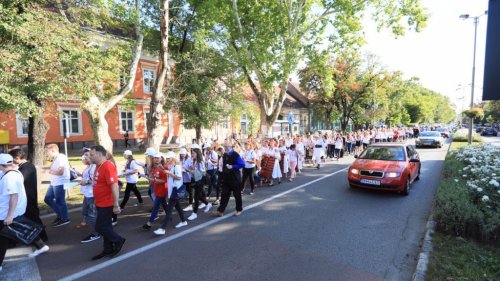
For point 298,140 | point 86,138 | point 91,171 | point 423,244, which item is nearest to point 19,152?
point 91,171

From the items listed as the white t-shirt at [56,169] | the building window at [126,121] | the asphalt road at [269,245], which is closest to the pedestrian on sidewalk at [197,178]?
the asphalt road at [269,245]

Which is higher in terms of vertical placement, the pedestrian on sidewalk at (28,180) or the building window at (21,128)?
the building window at (21,128)

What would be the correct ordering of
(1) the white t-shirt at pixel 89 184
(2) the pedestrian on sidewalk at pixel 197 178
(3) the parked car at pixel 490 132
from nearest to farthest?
(1) the white t-shirt at pixel 89 184, (2) the pedestrian on sidewalk at pixel 197 178, (3) the parked car at pixel 490 132

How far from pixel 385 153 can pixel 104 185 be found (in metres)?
8.11

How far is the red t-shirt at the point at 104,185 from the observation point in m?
4.54

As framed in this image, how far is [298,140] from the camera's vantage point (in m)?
12.4

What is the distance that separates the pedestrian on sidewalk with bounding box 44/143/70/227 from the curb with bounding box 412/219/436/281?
259 inches

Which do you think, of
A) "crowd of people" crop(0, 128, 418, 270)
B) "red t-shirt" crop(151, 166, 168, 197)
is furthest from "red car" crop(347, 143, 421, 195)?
"red t-shirt" crop(151, 166, 168, 197)

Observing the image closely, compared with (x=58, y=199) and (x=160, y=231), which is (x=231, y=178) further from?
(x=58, y=199)

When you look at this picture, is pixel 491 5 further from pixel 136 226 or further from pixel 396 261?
pixel 136 226

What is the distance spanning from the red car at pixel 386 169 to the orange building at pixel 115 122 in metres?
17.1

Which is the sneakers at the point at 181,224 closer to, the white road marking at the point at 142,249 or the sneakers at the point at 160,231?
the white road marking at the point at 142,249

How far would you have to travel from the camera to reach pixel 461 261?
164 inches

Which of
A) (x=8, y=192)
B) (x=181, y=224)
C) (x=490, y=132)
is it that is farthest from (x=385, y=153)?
(x=490, y=132)
